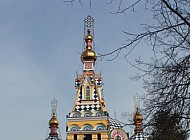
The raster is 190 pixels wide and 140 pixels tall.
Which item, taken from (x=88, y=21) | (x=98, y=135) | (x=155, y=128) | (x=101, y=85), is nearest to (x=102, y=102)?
(x=101, y=85)

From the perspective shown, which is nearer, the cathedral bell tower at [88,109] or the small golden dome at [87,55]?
the cathedral bell tower at [88,109]

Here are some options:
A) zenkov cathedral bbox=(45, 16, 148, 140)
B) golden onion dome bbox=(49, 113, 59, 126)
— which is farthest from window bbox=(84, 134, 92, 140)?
golden onion dome bbox=(49, 113, 59, 126)

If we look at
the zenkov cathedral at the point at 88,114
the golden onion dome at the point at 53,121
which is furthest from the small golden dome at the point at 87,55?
the golden onion dome at the point at 53,121

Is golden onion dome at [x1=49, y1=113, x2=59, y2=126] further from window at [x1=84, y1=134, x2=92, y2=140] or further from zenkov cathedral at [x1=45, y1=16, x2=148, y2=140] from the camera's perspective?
window at [x1=84, y1=134, x2=92, y2=140]

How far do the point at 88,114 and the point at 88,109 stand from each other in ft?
1.66

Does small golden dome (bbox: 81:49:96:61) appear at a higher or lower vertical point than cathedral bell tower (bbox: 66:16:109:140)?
higher

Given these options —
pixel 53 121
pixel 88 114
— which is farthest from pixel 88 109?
pixel 53 121

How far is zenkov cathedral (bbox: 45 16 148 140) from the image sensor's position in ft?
77.1

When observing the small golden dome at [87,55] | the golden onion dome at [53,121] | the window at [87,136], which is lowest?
the window at [87,136]

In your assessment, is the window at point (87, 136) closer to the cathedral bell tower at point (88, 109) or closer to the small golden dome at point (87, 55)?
the cathedral bell tower at point (88, 109)

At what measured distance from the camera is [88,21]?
91.5ft

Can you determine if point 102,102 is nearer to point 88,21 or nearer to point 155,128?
point 88,21

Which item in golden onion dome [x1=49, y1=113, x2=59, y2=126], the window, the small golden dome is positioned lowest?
the window

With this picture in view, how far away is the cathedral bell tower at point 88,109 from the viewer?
23.5 meters
